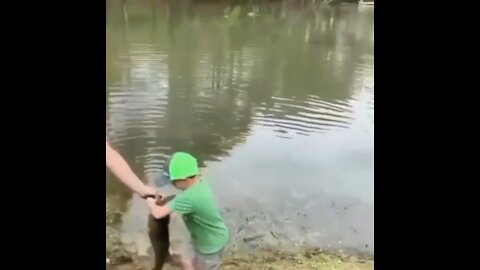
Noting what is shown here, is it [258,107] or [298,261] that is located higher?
[258,107]

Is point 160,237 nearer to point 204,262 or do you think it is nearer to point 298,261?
point 204,262

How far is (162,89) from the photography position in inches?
53.4

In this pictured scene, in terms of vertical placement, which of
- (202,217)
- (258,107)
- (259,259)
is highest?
(258,107)

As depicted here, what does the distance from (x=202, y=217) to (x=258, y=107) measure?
279mm

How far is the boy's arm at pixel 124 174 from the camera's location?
124cm

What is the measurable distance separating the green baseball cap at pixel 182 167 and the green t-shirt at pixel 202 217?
0.03 m

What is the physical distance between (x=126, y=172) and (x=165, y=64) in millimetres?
276

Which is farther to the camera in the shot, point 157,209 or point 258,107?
point 258,107

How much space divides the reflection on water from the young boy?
35 millimetres

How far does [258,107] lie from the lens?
1.36 metres

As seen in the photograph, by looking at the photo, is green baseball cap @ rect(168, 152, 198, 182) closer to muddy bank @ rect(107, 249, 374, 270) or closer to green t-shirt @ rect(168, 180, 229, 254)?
green t-shirt @ rect(168, 180, 229, 254)

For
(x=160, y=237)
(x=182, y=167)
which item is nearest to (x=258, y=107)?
(x=182, y=167)

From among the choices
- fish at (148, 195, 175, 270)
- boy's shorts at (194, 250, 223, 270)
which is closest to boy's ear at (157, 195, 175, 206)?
fish at (148, 195, 175, 270)
